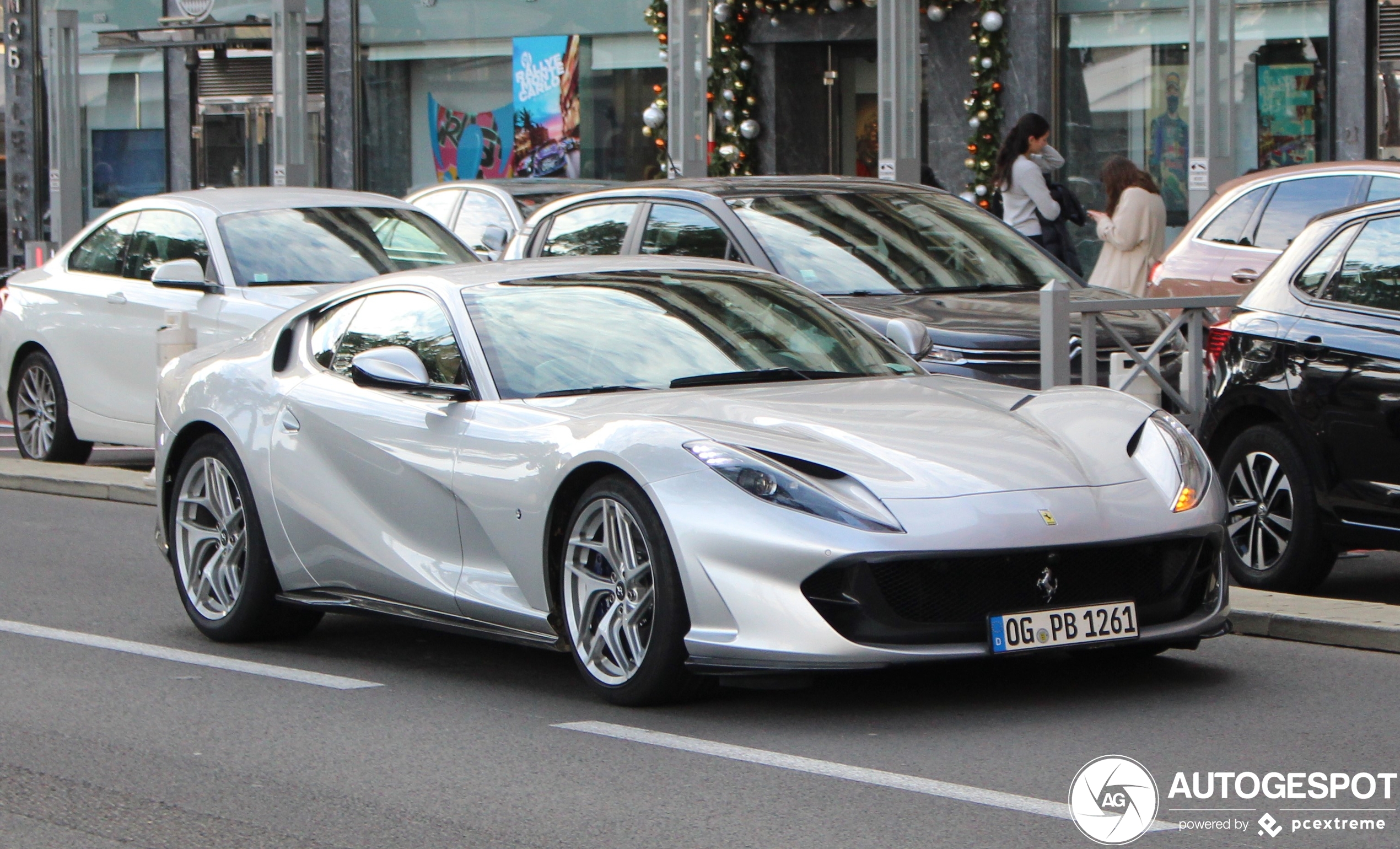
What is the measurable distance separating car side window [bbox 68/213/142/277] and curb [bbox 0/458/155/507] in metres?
1.32

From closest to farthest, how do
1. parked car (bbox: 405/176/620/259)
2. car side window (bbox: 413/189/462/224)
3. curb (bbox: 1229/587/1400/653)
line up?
1. curb (bbox: 1229/587/1400/653)
2. parked car (bbox: 405/176/620/259)
3. car side window (bbox: 413/189/462/224)

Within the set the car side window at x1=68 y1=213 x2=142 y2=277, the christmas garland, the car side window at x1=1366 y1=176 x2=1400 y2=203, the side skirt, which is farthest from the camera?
the christmas garland

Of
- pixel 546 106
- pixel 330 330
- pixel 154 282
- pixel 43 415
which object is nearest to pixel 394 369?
pixel 330 330

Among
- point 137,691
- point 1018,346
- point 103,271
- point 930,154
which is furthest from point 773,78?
point 137,691

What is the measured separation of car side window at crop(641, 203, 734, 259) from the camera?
39.0 ft

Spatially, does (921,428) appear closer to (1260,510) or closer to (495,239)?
(1260,510)

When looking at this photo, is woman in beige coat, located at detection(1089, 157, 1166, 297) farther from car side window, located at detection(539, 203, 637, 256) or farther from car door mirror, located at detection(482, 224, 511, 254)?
car side window, located at detection(539, 203, 637, 256)

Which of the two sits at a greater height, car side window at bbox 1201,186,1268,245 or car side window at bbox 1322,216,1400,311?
car side window at bbox 1201,186,1268,245

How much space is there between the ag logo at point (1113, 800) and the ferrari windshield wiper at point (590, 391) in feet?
7.09

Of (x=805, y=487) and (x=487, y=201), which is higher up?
(x=487, y=201)

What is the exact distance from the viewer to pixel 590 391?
7.15 meters

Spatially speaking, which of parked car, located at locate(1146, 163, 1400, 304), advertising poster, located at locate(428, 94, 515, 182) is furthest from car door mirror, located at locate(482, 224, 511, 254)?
advertising poster, located at locate(428, 94, 515, 182)

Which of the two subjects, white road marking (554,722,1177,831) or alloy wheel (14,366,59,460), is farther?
alloy wheel (14,366,59,460)

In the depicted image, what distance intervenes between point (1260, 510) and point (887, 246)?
3.52m
